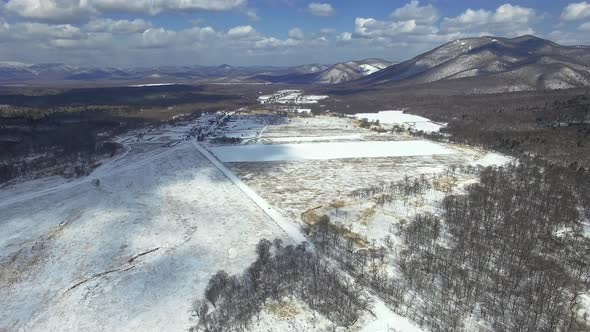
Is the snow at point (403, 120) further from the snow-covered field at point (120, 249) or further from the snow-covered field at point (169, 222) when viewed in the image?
the snow-covered field at point (120, 249)

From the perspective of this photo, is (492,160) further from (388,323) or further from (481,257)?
(388,323)

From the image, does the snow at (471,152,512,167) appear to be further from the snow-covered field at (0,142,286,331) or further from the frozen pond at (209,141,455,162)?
the snow-covered field at (0,142,286,331)

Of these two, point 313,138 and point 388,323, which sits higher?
point 313,138

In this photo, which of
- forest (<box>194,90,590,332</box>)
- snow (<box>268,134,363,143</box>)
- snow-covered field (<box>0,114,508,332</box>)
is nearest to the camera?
forest (<box>194,90,590,332</box>)

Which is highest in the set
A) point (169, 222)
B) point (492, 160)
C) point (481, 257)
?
point (492, 160)

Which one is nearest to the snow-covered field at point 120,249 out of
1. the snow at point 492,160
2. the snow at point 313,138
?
the snow at point 313,138

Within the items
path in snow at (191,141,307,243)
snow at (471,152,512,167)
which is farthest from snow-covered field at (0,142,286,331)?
snow at (471,152,512,167)

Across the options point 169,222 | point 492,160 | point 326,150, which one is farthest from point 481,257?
point 326,150

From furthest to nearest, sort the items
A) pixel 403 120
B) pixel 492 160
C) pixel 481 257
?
pixel 403 120 < pixel 492 160 < pixel 481 257
